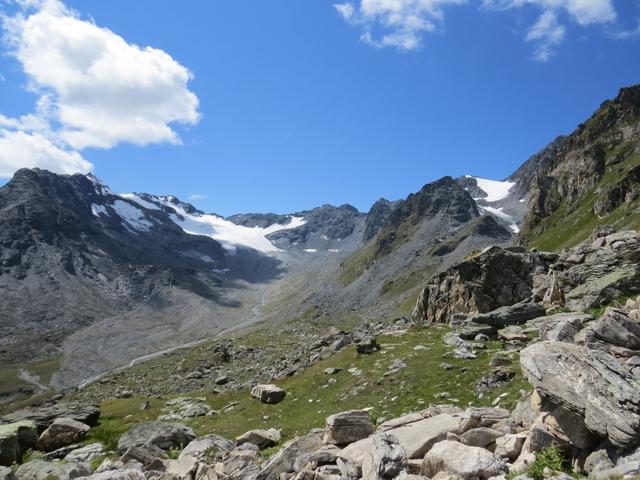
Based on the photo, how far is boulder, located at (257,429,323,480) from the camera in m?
18.6

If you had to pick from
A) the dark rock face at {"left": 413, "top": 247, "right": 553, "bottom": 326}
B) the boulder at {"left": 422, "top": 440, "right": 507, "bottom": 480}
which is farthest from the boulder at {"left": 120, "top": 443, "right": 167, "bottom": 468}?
the dark rock face at {"left": 413, "top": 247, "right": 553, "bottom": 326}

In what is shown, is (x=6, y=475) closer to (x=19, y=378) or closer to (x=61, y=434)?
(x=61, y=434)

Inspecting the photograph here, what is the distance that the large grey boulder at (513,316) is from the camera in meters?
40.8

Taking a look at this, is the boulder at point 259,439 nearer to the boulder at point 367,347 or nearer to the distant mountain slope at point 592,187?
the boulder at point 367,347

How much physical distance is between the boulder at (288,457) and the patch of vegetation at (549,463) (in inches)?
373

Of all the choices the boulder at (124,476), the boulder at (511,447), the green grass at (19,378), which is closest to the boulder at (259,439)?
→ the boulder at (124,476)

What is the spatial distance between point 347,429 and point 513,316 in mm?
26362

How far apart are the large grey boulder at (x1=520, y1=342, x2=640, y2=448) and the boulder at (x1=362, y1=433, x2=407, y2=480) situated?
5.09 metres

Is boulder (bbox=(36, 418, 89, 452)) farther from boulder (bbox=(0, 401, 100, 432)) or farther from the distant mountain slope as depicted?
the distant mountain slope

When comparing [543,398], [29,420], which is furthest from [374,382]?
[29,420]

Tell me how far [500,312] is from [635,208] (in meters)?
88.0

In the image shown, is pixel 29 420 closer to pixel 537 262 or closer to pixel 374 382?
pixel 374 382

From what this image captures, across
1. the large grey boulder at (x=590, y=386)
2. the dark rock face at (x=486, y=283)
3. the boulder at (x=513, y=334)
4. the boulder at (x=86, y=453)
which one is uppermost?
the dark rock face at (x=486, y=283)

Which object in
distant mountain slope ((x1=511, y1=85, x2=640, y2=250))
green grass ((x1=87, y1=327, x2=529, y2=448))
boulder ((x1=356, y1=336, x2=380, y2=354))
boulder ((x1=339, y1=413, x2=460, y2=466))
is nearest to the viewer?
boulder ((x1=339, y1=413, x2=460, y2=466))
